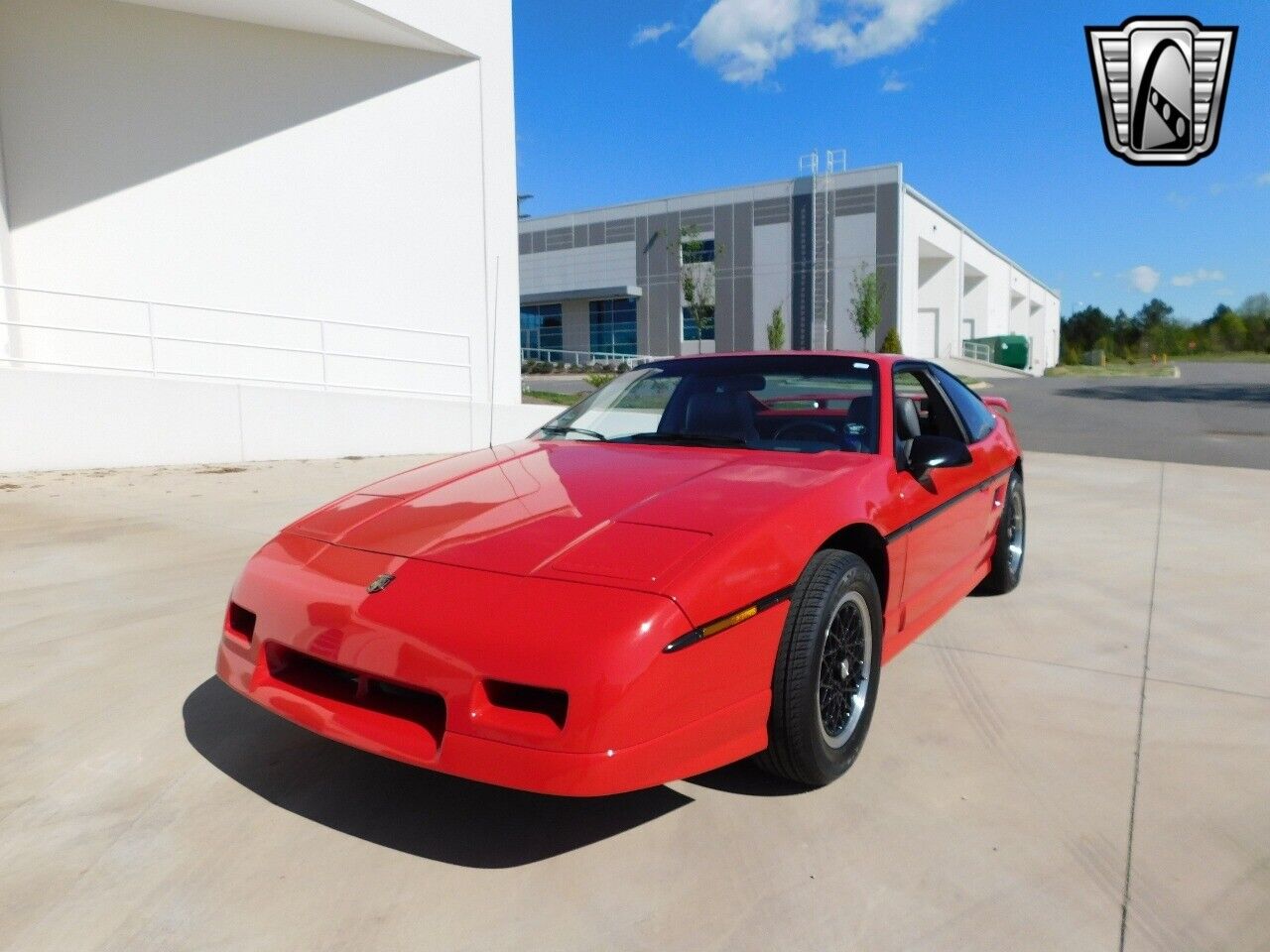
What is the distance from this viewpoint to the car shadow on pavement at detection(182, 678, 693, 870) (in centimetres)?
219

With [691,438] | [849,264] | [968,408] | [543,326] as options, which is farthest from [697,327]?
[691,438]

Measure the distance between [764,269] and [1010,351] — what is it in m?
14.6

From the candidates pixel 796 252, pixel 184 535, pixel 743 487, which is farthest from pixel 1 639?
pixel 796 252

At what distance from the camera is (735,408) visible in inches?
137

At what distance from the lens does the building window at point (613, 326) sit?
4696 cm

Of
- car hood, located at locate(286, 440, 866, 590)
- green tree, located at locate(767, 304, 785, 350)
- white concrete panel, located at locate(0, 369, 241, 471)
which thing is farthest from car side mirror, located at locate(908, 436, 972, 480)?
green tree, located at locate(767, 304, 785, 350)

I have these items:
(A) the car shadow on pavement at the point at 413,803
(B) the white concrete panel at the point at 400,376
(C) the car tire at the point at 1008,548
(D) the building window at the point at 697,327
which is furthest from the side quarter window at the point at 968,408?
(D) the building window at the point at 697,327

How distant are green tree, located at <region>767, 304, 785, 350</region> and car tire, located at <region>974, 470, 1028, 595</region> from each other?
36.5m

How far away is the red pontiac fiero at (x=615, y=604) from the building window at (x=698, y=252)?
42.3 meters

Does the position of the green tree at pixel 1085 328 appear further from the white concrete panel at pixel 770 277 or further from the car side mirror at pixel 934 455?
the car side mirror at pixel 934 455

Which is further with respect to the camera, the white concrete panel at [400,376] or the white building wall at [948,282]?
the white building wall at [948,282]

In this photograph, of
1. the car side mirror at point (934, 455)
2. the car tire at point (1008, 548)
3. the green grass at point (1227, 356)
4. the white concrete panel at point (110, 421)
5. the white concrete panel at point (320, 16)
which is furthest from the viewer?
the green grass at point (1227, 356)

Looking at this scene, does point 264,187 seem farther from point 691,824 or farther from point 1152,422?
point 1152,422

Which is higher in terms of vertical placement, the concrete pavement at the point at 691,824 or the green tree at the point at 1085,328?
the green tree at the point at 1085,328
